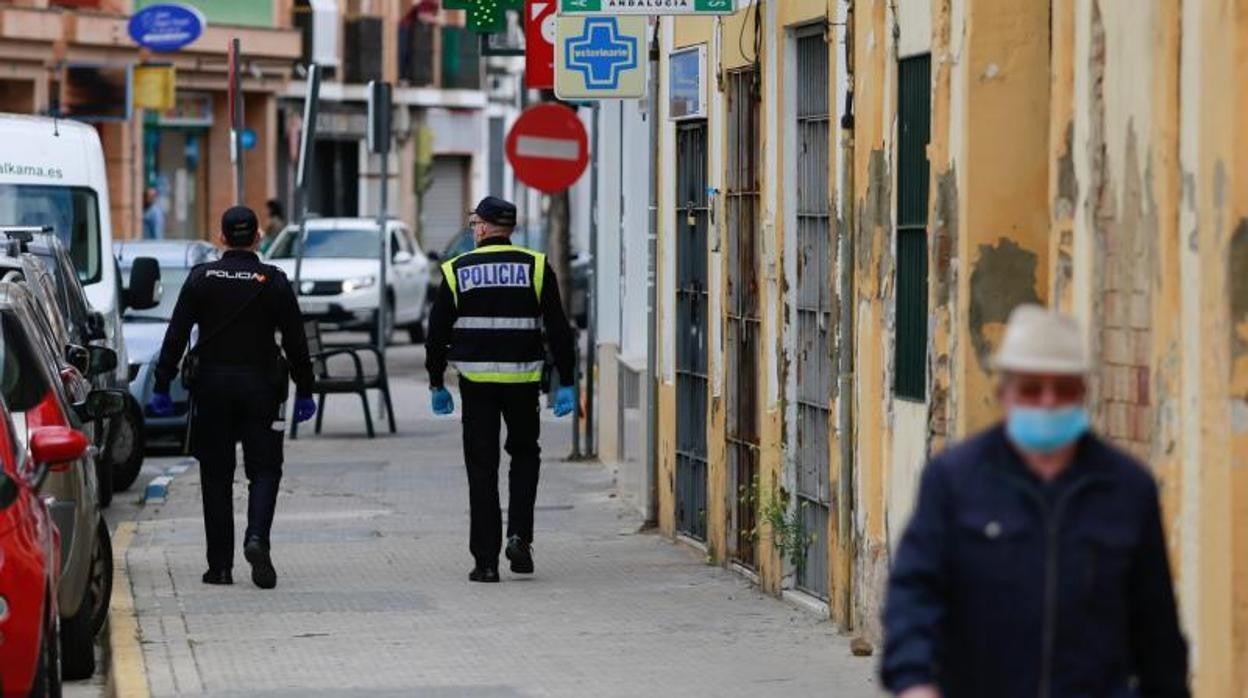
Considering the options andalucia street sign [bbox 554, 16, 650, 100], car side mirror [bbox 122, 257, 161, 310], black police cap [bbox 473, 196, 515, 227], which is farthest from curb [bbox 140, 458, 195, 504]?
black police cap [bbox 473, 196, 515, 227]

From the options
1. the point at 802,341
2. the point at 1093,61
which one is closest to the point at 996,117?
the point at 1093,61

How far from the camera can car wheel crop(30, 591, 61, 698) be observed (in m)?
9.63

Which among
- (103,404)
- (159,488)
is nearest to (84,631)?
(103,404)

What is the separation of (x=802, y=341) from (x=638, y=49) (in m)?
3.52

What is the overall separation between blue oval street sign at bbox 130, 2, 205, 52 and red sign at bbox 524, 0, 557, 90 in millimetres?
25198

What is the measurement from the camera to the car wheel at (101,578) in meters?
12.8

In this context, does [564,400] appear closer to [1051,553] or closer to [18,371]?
[18,371]

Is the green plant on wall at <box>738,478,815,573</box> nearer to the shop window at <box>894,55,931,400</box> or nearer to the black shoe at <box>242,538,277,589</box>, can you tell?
the shop window at <box>894,55,931,400</box>

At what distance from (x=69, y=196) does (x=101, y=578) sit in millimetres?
9812

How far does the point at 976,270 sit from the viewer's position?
1098cm

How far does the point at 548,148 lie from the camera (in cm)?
2280

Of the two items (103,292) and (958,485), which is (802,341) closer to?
(958,485)

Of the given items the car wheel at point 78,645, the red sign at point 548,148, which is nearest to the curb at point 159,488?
Result: the red sign at point 548,148

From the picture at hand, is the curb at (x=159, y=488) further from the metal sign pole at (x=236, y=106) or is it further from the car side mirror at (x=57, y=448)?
the car side mirror at (x=57, y=448)
